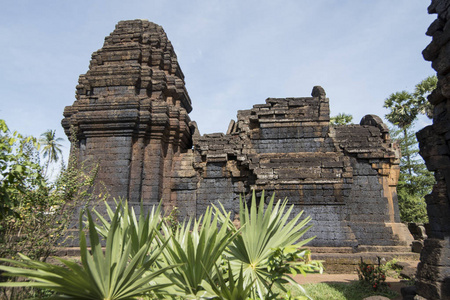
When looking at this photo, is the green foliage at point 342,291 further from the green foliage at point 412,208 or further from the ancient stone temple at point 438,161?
the green foliage at point 412,208

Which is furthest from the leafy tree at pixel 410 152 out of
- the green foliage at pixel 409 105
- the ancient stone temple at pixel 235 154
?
the ancient stone temple at pixel 235 154

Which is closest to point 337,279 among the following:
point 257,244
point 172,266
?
point 257,244

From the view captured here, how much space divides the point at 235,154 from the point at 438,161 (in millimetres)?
6205

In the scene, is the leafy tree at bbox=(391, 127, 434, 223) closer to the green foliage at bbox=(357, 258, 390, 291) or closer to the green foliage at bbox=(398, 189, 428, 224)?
the green foliage at bbox=(398, 189, 428, 224)

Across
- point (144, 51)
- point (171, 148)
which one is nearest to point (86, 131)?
point (171, 148)

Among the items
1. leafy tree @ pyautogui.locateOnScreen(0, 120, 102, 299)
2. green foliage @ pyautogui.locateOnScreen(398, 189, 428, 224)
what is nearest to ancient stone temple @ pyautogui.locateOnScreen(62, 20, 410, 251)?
leafy tree @ pyautogui.locateOnScreen(0, 120, 102, 299)

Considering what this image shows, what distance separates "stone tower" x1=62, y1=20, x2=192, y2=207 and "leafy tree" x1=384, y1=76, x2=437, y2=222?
62.3 feet

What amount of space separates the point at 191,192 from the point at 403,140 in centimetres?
2280

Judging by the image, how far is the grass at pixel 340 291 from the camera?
20.0ft

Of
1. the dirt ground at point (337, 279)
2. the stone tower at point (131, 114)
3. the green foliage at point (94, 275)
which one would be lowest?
the dirt ground at point (337, 279)

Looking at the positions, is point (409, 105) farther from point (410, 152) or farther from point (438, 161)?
point (438, 161)

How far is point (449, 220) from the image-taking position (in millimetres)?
5098

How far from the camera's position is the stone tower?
1000 centimetres

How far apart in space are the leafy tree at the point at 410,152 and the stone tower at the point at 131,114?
19.0 m
